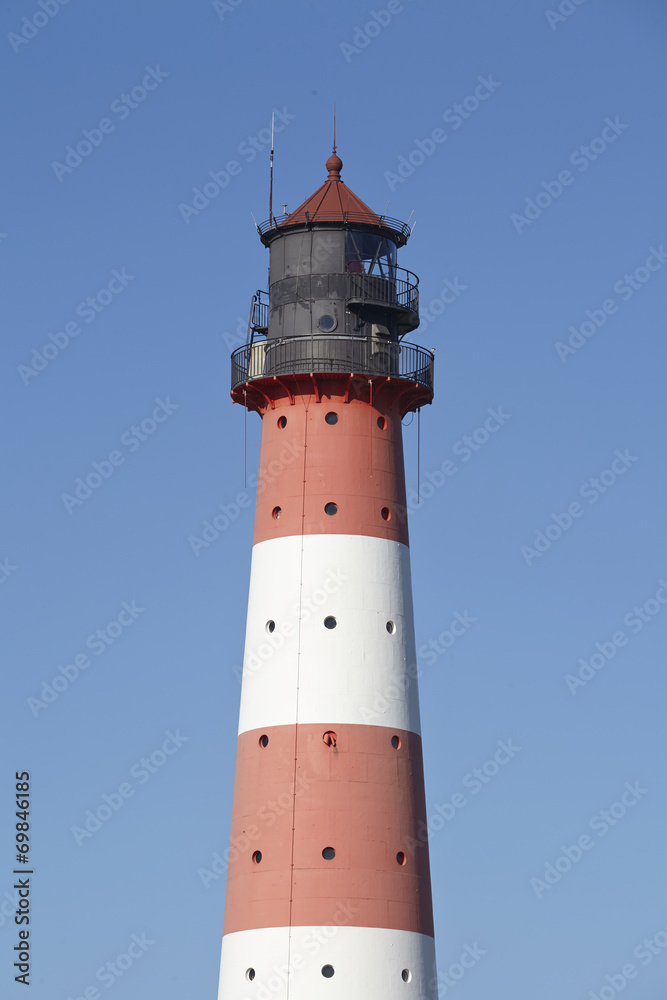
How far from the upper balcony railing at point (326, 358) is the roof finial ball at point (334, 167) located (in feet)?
16.5

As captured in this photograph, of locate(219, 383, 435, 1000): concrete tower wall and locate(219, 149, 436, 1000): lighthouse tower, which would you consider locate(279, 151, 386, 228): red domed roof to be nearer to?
locate(219, 149, 436, 1000): lighthouse tower

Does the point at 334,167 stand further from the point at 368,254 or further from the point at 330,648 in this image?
the point at 330,648

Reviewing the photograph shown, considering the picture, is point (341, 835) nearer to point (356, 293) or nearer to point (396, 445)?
point (396, 445)

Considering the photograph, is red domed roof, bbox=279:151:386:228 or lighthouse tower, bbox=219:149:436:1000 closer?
lighthouse tower, bbox=219:149:436:1000

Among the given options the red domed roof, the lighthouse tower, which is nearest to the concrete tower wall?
the lighthouse tower

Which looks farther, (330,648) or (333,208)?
(333,208)

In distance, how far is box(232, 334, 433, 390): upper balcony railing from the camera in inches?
1805

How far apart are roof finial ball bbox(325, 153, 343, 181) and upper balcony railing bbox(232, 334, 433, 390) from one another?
16.5ft

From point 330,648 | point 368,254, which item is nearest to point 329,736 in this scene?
point 330,648

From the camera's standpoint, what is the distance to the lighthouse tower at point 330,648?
42.9m

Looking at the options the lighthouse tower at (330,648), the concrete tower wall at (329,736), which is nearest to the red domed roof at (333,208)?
the lighthouse tower at (330,648)

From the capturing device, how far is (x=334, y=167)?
4891 cm

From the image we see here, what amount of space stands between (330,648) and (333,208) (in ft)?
36.7

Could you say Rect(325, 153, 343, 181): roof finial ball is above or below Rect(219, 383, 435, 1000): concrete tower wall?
above
